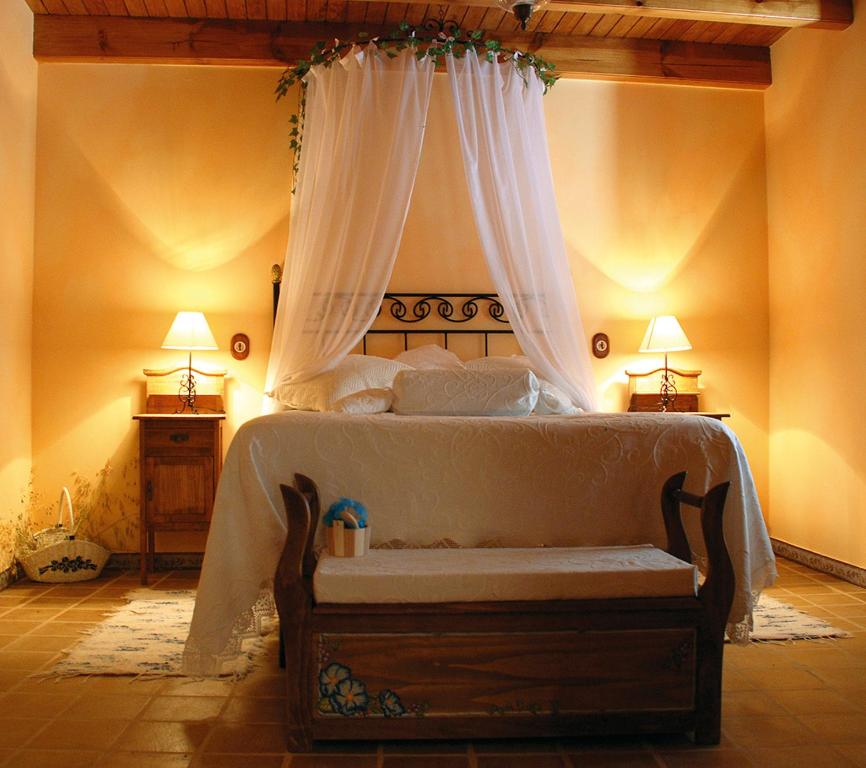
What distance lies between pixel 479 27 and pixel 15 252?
2.77m

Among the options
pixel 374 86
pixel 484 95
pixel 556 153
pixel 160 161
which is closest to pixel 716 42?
pixel 556 153

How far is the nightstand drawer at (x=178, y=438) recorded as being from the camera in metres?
4.16

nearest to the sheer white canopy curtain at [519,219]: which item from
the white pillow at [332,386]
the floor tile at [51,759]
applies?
the white pillow at [332,386]

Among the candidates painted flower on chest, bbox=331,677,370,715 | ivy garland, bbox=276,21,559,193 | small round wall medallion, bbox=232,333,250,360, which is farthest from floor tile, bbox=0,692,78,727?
ivy garland, bbox=276,21,559,193

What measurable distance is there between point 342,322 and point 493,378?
85 cm

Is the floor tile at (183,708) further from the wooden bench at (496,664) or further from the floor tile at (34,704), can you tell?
the wooden bench at (496,664)

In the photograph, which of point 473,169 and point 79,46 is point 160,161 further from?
point 473,169

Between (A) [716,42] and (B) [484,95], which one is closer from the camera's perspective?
(B) [484,95]

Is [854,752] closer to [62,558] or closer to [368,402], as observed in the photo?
[368,402]

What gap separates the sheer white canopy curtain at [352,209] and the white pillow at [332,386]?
0.15 feet

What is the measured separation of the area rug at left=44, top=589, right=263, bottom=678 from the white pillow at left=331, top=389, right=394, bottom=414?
96 centimetres

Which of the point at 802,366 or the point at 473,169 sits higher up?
the point at 473,169

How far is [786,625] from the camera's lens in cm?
335

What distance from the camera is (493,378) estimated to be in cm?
330
